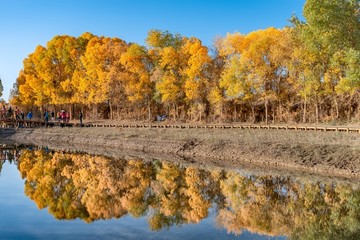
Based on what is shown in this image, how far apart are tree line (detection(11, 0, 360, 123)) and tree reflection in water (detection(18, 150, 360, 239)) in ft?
48.3

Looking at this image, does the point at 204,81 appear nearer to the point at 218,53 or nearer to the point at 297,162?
the point at 218,53

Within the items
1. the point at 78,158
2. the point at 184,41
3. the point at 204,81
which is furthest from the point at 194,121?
the point at 78,158

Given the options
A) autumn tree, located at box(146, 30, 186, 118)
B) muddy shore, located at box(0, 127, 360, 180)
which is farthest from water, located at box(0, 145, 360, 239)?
autumn tree, located at box(146, 30, 186, 118)

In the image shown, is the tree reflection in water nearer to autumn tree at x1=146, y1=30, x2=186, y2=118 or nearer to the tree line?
the tree line

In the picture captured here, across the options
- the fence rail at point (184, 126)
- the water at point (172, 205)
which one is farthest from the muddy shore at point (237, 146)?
the water at point (172, 205)

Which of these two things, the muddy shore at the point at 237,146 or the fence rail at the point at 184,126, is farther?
the fence rail at the point at 184,126

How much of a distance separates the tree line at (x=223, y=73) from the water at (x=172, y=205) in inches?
595

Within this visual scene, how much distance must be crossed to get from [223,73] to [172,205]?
124ft

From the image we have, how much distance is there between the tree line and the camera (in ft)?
135

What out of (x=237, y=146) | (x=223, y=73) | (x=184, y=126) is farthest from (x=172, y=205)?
(x=223, y=73)

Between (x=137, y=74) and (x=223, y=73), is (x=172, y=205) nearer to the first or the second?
(x=223, y=73)

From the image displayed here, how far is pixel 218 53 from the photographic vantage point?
62156mm

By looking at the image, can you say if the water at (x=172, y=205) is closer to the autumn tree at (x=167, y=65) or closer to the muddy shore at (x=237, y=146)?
the muddy shore at (x=237, y=146)

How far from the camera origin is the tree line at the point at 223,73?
41.1m
